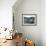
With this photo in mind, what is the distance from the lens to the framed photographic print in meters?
5.91

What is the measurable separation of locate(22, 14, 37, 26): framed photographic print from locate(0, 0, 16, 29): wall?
1.50 m

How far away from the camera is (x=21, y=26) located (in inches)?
236

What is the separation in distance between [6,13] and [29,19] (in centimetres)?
171

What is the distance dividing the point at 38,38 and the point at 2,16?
2.41 metres

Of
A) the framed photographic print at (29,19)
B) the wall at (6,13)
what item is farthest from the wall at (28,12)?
the wall at (6,13)

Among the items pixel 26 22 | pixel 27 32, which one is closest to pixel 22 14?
pixel 26 22

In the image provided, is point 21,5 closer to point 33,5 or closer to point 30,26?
point 33,5

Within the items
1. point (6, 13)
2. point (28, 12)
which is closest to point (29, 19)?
point (28, 12)

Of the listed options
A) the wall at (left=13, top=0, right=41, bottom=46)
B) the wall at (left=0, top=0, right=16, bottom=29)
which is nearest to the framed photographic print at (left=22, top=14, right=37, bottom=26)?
the wall at (left=13, top=0, right=41, bottom=46)

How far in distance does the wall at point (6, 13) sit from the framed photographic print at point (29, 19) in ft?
4.94

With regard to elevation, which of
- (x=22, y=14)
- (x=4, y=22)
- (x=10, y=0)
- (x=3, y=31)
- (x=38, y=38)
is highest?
(x=10, y=0)

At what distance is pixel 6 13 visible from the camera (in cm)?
Result: 451

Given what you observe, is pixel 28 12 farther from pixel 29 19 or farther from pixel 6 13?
pixel 6 13

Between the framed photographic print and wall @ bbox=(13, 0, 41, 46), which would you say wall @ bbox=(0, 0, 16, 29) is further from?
the framed photographic print
